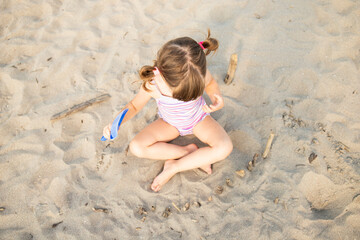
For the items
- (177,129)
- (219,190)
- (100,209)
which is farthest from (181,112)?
(100,209)

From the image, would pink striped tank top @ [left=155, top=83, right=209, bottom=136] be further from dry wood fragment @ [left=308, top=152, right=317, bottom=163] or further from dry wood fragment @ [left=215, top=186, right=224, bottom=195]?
dry wood fragment @ [left=308, top=152, right=317, bottom=163]

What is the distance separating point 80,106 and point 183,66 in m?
1.38

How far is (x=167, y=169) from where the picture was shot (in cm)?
235

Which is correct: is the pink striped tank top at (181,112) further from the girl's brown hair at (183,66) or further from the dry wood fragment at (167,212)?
the dry wood fragment at (167,212)

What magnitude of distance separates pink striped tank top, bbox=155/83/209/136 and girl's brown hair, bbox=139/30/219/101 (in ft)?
1.09

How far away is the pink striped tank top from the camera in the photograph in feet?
7.44

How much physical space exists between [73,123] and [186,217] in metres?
1.40

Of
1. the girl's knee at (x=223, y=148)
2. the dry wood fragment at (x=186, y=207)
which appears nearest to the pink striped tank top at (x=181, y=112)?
the girl's knee at (x=223, y=148)

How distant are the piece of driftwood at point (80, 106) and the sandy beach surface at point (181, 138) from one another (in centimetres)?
6

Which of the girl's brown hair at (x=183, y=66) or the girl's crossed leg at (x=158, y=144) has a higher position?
the girl's brown hair at (x=183, y=66)

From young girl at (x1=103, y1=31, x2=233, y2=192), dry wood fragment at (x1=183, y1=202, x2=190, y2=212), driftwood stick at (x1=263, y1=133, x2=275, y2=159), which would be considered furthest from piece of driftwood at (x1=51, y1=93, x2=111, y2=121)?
driftwood stick at (x1=263, y1=133, x2=275, y2=159)

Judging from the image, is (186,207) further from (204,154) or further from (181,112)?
(181,112)

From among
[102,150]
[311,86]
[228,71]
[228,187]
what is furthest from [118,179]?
[311,86]

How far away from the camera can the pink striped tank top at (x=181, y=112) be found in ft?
7.44
